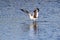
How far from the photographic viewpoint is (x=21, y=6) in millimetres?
16234

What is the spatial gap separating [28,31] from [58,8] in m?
3.60

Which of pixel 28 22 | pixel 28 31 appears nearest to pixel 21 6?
pixel 28 22

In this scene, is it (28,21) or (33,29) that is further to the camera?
(28,21)

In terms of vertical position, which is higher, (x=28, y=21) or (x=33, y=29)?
(x=28, y=21)

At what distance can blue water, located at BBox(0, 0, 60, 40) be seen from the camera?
38.3ft

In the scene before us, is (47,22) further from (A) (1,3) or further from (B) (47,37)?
(A) (1,3)

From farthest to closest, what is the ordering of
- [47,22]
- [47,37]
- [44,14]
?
[44,14] < [47,22] < [47,37]

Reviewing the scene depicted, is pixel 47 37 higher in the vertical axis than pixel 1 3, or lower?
lower

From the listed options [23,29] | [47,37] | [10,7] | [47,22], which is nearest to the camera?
[47,37]

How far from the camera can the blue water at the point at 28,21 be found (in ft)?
38.3

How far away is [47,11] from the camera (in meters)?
15.1

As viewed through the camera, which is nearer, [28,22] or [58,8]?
[28,22]

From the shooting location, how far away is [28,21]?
44.2 feet

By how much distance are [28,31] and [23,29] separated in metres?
0.35
